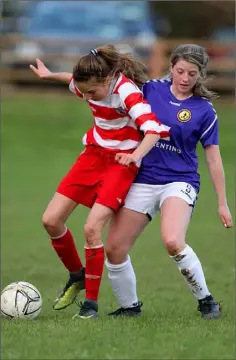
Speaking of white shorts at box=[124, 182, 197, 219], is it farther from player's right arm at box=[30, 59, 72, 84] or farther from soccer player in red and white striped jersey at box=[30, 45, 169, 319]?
player's right arm at box=[30, 59, 72, 84]

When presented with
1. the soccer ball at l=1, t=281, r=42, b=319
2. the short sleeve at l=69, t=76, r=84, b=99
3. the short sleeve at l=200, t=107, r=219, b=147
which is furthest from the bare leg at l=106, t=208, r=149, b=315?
the short sleeve at l=69, t=76, r=84, b=99

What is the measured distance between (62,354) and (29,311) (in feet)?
5.96

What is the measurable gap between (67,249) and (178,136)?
124 cm

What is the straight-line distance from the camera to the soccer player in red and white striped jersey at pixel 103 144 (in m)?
6.94

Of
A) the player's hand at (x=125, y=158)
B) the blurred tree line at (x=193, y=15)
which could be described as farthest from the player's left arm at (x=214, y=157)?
the blurred tree line at (x=193, y=15)

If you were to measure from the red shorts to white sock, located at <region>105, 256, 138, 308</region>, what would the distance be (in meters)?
0.49

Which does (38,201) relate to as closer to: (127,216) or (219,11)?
(127,216)

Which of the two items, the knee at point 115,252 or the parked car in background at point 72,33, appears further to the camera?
the parked car in background at point 72,33

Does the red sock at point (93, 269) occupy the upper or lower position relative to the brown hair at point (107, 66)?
lower

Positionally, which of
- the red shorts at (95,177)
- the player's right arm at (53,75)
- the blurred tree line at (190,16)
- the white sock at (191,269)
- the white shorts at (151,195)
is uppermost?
the player's right arm at (53,75)

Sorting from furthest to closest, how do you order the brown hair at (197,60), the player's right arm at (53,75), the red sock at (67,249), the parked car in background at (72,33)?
the parked car in background at (72,33) → the player's right arm at (53,75) → the red sock at (67,249) → the brown hair at (197,60)

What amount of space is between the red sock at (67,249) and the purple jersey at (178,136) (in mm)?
716

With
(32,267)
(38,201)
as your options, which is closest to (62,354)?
(32,267)

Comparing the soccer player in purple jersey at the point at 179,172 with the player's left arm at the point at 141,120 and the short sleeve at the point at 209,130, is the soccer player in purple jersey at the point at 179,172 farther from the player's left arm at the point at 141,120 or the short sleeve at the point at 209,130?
the player's left arm at the point at 141,120
